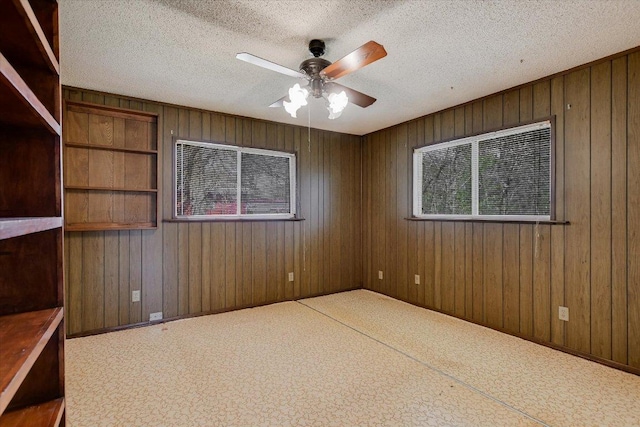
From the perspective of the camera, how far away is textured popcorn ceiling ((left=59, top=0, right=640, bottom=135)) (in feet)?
6.15

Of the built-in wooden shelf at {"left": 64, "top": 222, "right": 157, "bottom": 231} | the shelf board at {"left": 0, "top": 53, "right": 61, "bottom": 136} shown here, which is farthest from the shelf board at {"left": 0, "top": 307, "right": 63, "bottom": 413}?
the built-in wooden shelf at {"left": 64, "top": 222, "right": 157, "bottom": 231}

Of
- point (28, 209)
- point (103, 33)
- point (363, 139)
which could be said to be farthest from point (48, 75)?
point (363, 139)

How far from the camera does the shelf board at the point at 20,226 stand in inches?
25.6

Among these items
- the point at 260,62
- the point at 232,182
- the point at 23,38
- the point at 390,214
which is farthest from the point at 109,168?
the point at 390,214

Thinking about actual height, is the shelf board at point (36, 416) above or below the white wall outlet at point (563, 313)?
above

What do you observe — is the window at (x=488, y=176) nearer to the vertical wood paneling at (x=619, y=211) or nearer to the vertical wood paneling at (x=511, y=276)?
the vertical wood paneling at (x=511, y=276)

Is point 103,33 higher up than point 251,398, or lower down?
higher up

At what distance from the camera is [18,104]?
3.02 ft

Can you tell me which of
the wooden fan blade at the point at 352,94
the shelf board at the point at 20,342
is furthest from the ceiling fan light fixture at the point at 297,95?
the shelf board at the point at 20,342

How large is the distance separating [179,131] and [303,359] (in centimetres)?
269

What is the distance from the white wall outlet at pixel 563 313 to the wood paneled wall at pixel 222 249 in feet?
8.65

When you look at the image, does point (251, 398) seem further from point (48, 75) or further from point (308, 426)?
point (48, 75)

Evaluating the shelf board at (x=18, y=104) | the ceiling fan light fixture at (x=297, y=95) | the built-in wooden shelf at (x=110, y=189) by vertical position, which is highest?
the ceiling fan light fixture at (x=297, y=95)

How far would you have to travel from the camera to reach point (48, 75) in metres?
1.16
